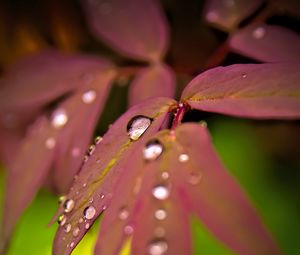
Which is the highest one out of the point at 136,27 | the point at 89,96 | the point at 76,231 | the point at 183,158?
the point at 136,27

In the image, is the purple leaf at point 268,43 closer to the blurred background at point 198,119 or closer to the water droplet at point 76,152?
the blurred background at point 198,119

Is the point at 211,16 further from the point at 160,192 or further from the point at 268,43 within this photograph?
the point at 160,192

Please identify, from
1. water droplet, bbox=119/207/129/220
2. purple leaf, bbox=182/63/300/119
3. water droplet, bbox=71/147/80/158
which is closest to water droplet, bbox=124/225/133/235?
water droplet, bbox=119/207/129/220

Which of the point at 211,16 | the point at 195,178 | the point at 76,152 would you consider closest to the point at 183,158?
the point at 195,178

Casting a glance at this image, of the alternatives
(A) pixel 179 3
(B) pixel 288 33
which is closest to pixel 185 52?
(A) pixel 179 3

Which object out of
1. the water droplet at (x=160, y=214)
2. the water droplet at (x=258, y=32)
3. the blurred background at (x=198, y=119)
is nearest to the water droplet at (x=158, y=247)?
the water droplet at (x=160, y=214)

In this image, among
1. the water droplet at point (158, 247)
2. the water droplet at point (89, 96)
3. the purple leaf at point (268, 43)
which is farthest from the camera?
the water droplet at point (89, 96)

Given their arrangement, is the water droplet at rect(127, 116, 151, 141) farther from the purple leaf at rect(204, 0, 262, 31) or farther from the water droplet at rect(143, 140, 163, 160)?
the purple leaf at rect(204, 0, 262, 31)
